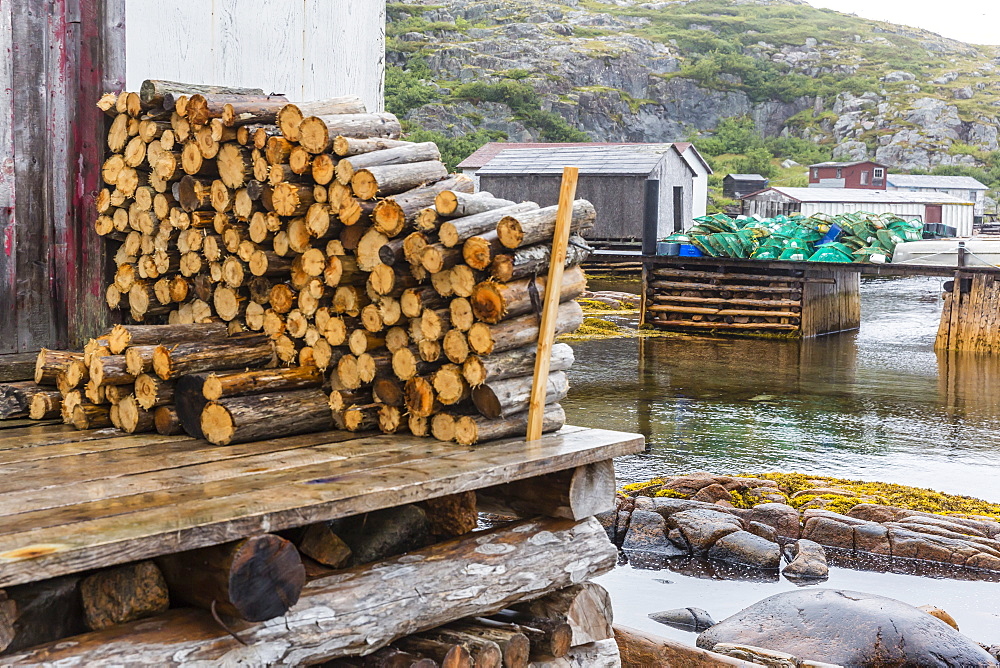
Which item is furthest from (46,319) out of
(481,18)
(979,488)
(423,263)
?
(481,18)

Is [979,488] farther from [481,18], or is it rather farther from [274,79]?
[481,18]

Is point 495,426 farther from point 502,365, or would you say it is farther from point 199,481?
point 199,481

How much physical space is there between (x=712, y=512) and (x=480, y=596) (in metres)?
5.24

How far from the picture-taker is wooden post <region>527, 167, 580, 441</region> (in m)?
5.67

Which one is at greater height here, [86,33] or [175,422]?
[86,33]

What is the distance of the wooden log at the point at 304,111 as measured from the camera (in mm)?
5930

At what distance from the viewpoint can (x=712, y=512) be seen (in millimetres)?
9883

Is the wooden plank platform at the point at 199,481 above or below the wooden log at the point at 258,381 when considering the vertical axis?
below

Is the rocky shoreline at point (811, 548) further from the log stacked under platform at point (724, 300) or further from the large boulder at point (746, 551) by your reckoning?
the log stacked under platform at point (724, 300)

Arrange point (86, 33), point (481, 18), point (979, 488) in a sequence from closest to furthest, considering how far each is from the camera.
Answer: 1. point (86, 33)
2. point (979, 488)
3. point (481, 18)

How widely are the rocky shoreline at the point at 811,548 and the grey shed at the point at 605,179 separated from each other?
28.2 meters

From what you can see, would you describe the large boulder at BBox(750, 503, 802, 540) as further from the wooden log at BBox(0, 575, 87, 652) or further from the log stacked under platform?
the log stacked under platform

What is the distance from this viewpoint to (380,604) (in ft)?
15.1

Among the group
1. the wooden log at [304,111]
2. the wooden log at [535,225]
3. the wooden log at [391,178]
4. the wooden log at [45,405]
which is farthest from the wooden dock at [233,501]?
the wooden log at [304,111]
